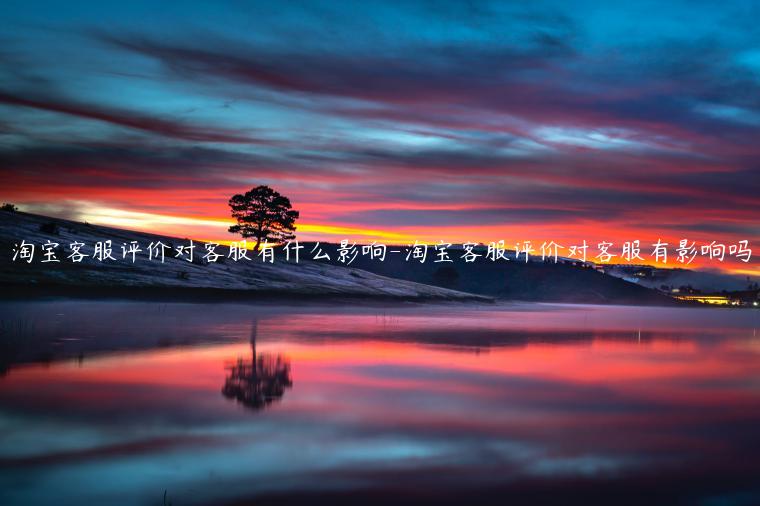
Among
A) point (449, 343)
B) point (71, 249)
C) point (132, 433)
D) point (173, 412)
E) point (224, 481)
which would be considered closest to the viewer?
point (224, 481)

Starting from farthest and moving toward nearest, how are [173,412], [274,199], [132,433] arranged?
1. [274,199]
2. [173,412]
3. [132,433]

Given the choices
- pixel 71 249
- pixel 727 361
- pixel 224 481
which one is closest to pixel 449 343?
pixel 727 361

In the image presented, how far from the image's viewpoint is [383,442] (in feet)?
45.2

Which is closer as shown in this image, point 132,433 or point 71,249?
point 132,433

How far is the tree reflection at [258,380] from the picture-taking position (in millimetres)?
18031

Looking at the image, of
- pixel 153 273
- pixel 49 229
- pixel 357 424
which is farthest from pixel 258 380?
pixel 49 229

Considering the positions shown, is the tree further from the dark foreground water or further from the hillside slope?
the dark foreground water

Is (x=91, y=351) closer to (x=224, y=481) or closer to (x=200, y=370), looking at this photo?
(x=200, y=370)

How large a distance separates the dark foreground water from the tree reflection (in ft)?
0.24

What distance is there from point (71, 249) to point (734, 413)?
61571 millimetres

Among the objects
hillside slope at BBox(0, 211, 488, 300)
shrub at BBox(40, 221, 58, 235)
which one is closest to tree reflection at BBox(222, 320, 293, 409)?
hillside slope at BBox(0, 211, 488, 300)

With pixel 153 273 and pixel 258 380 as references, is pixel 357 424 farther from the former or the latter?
pixel 153 273

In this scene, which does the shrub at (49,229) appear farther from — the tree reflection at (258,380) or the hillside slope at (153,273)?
the tree reflection at (258,380)

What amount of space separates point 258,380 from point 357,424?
627 centimetres
